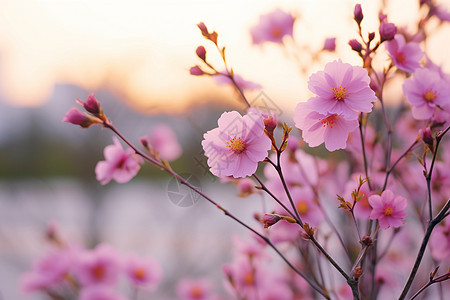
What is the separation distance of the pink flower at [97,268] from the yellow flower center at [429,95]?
790mm

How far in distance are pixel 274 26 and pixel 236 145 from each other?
475 mm

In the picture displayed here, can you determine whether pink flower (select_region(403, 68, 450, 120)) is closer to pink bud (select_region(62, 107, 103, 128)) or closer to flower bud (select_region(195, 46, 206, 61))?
flower bud (select_region(195, 46, 206, 61))

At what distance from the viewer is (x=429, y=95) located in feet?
1.89

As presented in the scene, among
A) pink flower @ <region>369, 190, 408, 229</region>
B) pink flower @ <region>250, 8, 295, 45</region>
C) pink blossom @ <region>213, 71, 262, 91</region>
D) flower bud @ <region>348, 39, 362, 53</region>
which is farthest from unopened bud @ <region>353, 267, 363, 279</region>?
pink flower @ <region>250, 8, 295, 45</region>

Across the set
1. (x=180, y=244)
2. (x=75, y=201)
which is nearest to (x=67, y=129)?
(x=180, y=244)

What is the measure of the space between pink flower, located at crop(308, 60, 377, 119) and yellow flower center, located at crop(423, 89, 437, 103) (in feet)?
0.46

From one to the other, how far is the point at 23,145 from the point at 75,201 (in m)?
6.21

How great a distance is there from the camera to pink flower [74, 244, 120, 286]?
3.27ft

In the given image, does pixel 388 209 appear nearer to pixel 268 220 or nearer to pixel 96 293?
pixel 268 220

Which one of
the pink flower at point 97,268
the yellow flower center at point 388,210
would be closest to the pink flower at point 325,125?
the yellow flower center at point 388,210

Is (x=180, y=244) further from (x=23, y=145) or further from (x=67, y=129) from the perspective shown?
(x=23, y=145)

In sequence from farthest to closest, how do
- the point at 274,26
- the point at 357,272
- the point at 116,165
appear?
the point at 274,26 < the point at 116,165 < the point at 357,272

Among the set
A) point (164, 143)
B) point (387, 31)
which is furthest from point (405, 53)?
point (164, 143)

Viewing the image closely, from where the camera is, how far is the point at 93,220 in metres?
4.44
